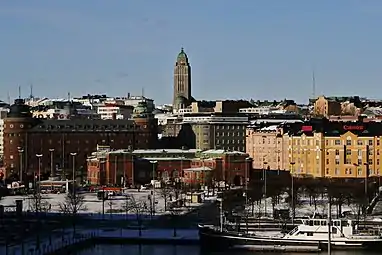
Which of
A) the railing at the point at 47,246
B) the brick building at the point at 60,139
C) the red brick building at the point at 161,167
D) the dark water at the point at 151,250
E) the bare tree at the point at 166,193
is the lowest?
the dark water at the point at 151,250

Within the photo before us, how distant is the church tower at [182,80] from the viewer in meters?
136

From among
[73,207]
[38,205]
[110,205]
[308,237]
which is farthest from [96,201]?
[308,237]

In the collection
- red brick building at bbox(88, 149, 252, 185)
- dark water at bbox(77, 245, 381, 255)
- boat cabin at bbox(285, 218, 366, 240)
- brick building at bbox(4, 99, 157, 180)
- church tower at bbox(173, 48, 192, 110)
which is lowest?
dark water at bbox(77, 245, 381, 255)

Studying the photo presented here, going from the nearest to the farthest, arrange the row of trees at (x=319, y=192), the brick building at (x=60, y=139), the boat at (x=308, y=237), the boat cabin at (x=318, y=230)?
the boat at (x=308, y=237)
the boat cabin at (x=318, y=230)
the row of trees at (x=319, y=192)
the brick building at (x=60, y=139)

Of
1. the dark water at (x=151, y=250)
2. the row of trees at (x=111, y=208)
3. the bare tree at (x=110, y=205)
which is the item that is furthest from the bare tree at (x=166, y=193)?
the dark water at (x=151, y=250)

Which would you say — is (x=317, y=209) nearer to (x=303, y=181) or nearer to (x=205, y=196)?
(x=205, y=196)

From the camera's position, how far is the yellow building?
224 ft

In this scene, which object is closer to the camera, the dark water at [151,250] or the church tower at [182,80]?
the dark water at [151,250]

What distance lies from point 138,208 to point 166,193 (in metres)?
9.99

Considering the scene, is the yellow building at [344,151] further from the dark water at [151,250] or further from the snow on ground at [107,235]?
the dark water at [151,250]

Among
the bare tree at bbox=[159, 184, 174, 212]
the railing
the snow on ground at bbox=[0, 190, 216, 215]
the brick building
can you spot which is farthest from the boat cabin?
the brick building

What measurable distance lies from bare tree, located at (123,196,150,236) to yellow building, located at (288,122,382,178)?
20027mm

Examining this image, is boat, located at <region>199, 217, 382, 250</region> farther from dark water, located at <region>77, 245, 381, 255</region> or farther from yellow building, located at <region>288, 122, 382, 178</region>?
yellow building, located at <region>288, 122, 382, 178</region>

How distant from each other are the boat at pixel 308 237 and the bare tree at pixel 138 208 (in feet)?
14.1
